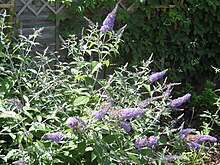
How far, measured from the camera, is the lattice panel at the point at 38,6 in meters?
4.60

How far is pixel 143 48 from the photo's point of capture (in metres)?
5.08

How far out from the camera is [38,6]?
4676 mm

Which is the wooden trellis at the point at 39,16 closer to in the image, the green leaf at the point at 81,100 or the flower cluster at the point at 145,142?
the green leaf at the point at 81,100

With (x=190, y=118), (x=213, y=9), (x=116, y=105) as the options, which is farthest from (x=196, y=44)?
(x=116, y=105)

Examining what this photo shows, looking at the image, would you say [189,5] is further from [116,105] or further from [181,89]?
[116,105]

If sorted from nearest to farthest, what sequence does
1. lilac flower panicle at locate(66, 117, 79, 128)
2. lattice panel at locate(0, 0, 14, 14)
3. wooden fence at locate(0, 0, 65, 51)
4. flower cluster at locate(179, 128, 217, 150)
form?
1. lilac flower panicle at locate(66, 117, 79, 128)
2. flower cluster at locate(179, 128, 217, 150)
3. lattice panel at locate(0, 0, 14, 14)
4. wooden fence at locate(0, 0, 65, 51)

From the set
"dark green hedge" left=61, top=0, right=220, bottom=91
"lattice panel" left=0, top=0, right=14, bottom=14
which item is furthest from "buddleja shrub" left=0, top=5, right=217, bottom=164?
"dark green hedge" left=61, top=0, right=220, bottom=91

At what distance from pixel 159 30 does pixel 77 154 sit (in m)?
2.85

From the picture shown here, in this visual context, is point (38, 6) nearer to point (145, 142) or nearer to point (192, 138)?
point (192, 138)

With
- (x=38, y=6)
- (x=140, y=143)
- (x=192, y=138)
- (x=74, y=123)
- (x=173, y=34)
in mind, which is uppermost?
(x=38, y=6)

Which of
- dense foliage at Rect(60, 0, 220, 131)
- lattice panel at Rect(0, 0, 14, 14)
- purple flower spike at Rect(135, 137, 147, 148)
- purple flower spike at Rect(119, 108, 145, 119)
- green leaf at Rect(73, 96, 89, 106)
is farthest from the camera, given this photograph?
dense foliage at Rect(60, 0, 220, 131)

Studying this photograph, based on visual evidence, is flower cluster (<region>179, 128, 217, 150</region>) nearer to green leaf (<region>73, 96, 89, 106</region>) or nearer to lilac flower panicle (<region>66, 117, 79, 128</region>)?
green leaf (<region>73, 96, 89, 106</region>)

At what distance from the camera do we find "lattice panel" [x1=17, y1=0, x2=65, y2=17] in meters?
4.60

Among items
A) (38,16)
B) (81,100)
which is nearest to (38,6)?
(38,16)
